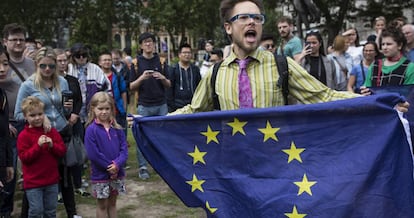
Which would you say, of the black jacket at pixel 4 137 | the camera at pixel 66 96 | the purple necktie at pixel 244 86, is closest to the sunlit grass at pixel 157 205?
the camera at pixel 66 96

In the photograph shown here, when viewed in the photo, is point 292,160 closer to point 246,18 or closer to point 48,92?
point 246,18

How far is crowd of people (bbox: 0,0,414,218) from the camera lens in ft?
10.6

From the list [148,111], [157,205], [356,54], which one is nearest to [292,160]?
[157,205]

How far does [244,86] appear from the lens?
322cm

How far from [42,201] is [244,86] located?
2693 mm

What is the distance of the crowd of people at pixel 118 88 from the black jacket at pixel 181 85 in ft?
0.05

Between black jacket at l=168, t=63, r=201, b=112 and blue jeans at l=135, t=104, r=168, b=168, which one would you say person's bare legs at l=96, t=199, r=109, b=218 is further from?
black jacket at l=168, t=63, r=201, b=112

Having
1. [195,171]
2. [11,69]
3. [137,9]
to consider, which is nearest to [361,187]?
[195,171]

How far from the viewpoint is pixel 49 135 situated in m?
4.92

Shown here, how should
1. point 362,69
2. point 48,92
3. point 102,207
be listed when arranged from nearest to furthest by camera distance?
point 102,207 < point 48,92 < point 362,69

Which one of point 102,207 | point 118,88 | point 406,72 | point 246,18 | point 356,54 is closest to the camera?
point 246,18

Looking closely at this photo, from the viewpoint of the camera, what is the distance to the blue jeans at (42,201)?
15.8 feet

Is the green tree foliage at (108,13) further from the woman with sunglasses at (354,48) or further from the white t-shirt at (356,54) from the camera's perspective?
the white t-shirt at (356,54)

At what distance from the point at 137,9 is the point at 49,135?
28.8 metres
